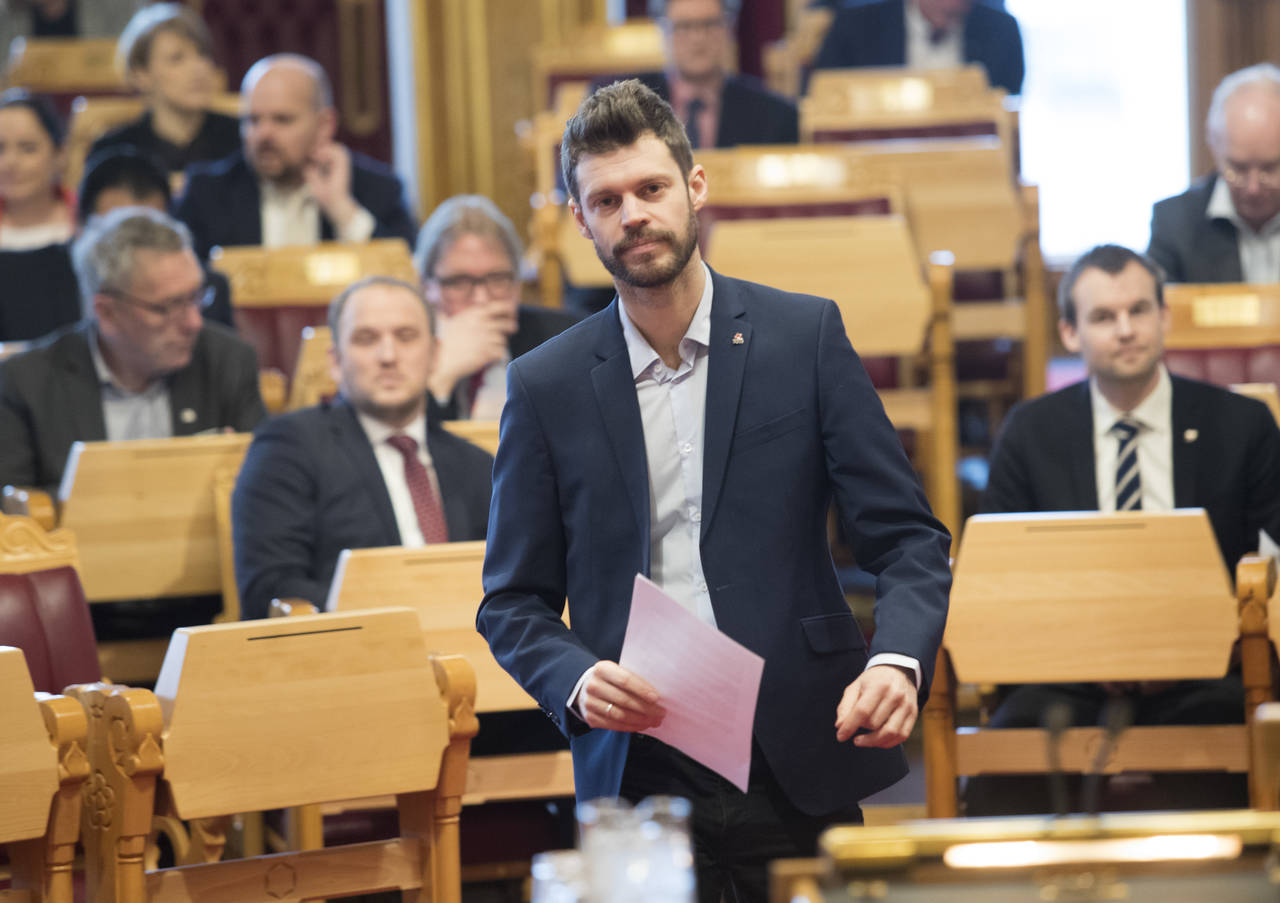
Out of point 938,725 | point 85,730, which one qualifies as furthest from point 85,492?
point 938,725

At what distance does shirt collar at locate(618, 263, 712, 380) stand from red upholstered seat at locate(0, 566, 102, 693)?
117 centimetres

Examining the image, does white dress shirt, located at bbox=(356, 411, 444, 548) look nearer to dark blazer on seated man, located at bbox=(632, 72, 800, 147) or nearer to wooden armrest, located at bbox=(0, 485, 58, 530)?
wooden armrest, located at bbox=(0, 485, 58, 530)

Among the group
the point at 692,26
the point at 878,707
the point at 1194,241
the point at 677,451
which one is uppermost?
the point at 692,26

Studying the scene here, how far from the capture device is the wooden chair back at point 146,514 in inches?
124

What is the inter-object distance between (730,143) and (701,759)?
373cm

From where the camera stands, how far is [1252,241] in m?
4.08

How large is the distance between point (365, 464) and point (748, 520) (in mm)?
1541

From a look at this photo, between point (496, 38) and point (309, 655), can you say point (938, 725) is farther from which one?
point (496, 38)

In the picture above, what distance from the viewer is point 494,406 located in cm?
375

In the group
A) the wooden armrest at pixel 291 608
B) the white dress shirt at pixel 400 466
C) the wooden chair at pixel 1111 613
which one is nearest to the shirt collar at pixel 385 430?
the white dress shirt at pixel 400 466

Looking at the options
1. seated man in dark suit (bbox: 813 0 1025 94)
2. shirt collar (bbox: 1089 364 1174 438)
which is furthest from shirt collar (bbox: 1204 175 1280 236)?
seated man in dark suit (bbox: 813 0 1025 94)

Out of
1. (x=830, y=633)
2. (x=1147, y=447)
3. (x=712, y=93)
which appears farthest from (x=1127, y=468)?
(x=712, y=93)

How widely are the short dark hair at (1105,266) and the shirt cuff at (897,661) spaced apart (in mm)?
1793

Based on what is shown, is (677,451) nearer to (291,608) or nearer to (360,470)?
(291,608)
